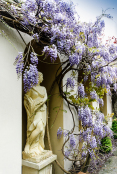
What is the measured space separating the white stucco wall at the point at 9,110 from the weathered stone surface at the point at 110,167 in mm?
2225

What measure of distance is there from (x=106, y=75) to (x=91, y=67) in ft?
1.46

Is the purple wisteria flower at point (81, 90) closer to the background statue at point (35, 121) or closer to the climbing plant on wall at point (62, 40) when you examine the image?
the climbing plant on wall at point (62, 40)

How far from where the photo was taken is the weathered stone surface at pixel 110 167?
3.14m

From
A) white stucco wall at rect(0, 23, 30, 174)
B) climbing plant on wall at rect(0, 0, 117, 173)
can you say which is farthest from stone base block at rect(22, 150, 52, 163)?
climbing plant on wall at rect(0, 0, 117, 173)

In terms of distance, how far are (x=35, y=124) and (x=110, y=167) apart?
2356 mm

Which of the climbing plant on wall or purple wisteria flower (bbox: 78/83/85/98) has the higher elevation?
the climbing plant on wall

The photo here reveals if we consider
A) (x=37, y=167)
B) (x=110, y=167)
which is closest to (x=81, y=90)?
(x=37, y=167)

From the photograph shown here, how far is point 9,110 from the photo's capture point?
1.84 metres

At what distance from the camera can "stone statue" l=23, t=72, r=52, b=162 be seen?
2342 mm

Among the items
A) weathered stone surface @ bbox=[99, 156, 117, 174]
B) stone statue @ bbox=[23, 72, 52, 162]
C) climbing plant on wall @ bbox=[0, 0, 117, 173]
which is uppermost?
climbing plant on wall @ bbox=[0, 0, 117, 173]

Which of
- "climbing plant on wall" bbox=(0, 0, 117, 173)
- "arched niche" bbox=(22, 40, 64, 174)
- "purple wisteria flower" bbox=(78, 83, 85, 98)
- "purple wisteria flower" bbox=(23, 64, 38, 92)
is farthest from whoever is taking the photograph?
"arched niche" bbox=(22, 40, 64, 174)

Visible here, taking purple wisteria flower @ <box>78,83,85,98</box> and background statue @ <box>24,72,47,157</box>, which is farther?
purple wisteria flower @ <box>78,83,85,98</box>

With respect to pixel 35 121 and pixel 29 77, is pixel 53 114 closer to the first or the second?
pixel 35 121

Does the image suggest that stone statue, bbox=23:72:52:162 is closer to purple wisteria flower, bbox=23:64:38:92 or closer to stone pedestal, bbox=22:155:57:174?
stone pedestal, bbox=22:155:57:174
